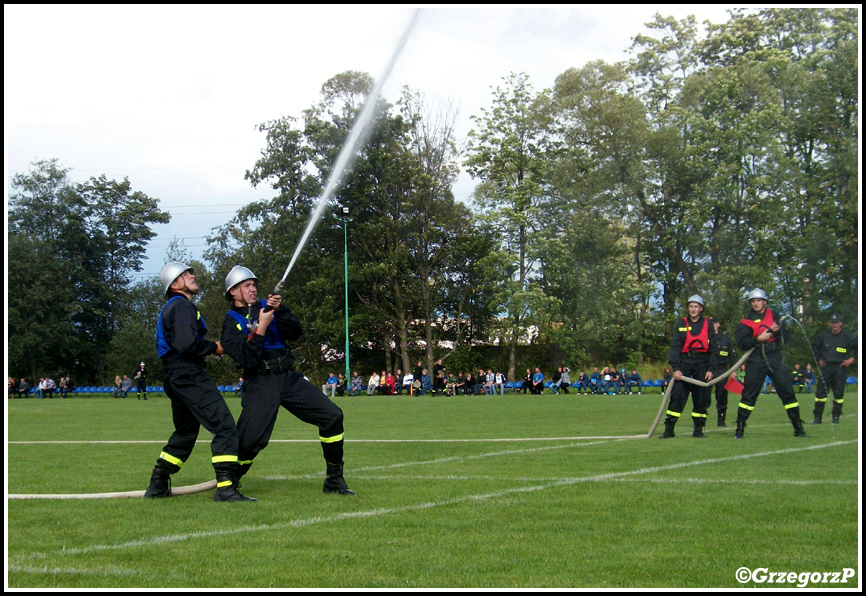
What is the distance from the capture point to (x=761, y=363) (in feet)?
44.4

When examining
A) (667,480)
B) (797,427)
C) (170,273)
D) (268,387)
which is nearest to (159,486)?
(268,387)

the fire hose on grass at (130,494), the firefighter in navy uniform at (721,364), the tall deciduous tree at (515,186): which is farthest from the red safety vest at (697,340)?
the tall deciduous tree at (515,186)

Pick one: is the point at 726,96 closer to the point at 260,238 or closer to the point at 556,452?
the point at 260,238

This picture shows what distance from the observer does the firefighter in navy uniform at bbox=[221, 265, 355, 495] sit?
7910mm

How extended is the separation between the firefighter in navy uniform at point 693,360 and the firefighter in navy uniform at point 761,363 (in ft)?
1.72

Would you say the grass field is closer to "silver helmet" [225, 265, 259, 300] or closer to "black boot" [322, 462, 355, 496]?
"black boot" [322, 462, 355, 496]

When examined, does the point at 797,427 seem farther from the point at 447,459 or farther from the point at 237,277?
the point at 237,277

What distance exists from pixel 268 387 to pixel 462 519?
2368 mm

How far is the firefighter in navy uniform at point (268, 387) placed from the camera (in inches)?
311

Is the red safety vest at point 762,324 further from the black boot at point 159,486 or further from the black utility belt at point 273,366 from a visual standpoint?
the black boot at point 159,486

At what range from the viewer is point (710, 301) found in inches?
1417

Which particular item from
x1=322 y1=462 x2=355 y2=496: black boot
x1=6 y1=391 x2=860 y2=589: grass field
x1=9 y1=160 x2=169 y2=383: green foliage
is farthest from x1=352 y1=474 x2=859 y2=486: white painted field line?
x1=9 y1=160 x2=169 y2=383: green foliage

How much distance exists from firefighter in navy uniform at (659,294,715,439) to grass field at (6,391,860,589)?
1.06 m

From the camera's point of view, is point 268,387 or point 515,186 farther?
point 515,186
